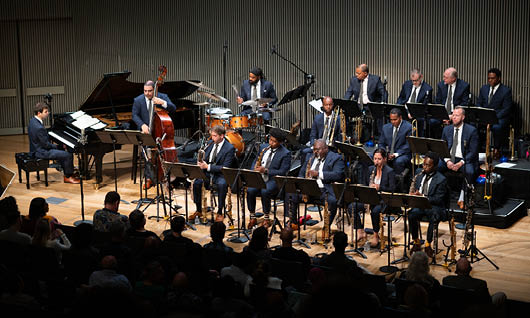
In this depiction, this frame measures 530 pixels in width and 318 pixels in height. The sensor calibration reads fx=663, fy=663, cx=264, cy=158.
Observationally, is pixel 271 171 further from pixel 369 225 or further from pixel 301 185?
pixel 369 225

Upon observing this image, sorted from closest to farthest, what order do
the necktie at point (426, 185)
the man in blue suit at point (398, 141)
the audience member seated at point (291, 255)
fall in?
the audience member seated at point (291, 255) < the necktie at point (426, 185) < the man in blue suit at point (398, 141)

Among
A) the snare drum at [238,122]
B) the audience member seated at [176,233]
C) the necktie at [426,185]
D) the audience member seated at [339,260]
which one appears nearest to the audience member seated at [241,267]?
the audience member seated at [339,260]

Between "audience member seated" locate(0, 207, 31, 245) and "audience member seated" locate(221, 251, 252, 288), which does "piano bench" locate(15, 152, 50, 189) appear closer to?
"audience member seated" locate(0, 207, 31, 245)

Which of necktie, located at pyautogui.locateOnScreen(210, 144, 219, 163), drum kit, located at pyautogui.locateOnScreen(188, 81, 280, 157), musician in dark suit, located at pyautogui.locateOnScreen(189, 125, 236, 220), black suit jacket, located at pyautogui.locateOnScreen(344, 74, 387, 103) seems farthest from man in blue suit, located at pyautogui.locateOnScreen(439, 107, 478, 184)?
drum kit, located at pyautogui.locateOnScreen(188, 81, 280, 157)

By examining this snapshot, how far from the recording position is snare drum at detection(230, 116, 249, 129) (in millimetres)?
10938

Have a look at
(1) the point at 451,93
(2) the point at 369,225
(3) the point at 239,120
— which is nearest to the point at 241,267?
(2) the point at 369,225

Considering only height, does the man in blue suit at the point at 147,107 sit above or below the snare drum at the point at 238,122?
above

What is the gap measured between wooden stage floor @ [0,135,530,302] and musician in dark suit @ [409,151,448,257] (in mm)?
266

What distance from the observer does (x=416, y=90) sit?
Result: 35.5ft

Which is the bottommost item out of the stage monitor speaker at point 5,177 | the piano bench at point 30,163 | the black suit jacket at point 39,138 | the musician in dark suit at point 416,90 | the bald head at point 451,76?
the piano bench at point 30,163

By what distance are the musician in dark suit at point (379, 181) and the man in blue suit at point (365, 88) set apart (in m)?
3.09

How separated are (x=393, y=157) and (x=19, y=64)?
10712 mm

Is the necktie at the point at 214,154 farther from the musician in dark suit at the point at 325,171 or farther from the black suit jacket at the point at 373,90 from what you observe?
the black suit jacket at the point at 373,90

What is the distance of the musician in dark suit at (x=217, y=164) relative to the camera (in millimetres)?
8742
